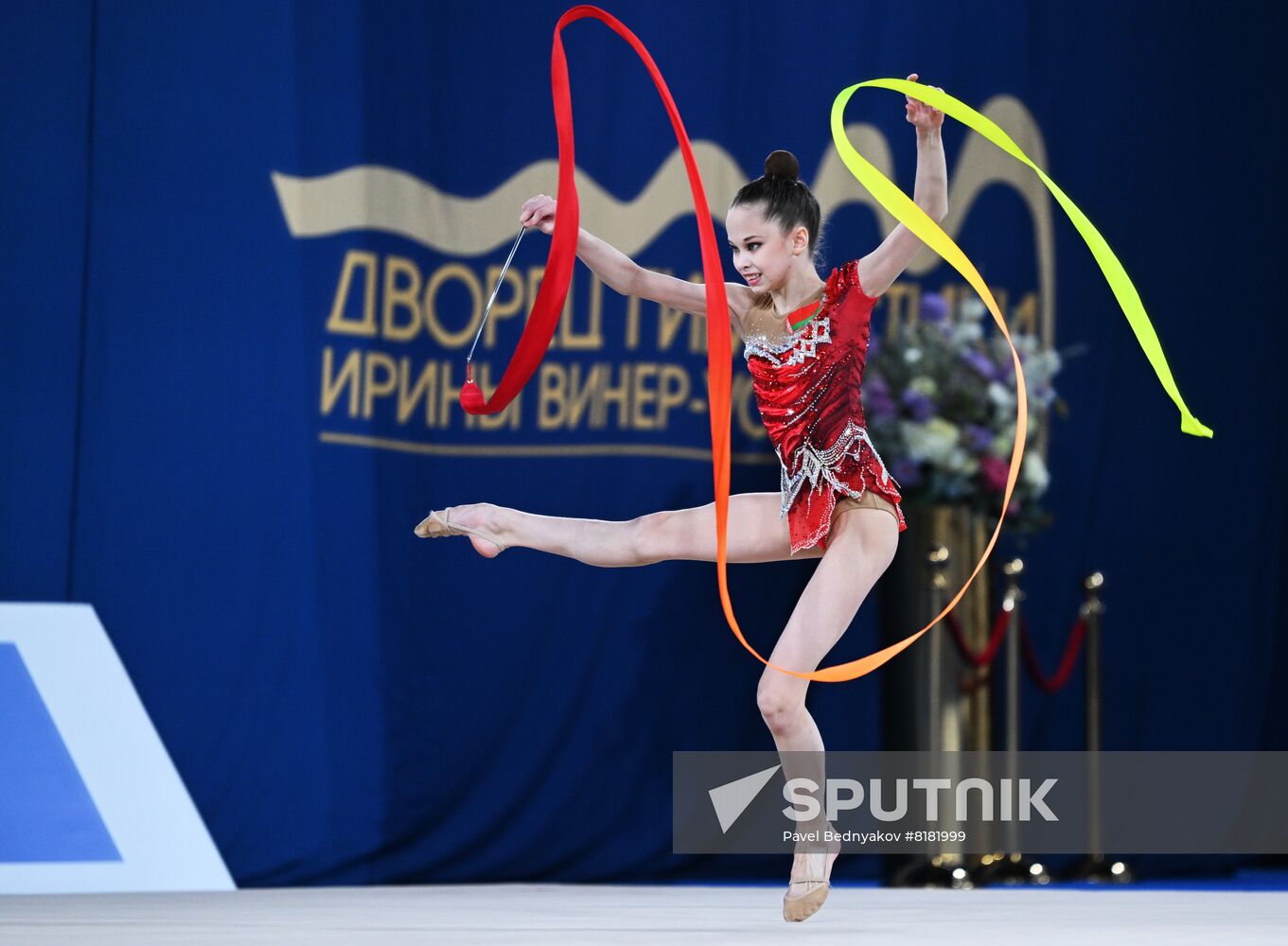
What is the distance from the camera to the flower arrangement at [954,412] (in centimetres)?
547

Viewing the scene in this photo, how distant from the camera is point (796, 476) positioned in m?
3.52

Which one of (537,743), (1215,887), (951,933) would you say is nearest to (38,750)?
(537,743)

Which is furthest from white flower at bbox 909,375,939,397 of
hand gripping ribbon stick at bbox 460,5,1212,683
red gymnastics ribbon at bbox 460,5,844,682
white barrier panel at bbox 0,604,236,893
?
white barrier panel at bbox 0,604,236,893

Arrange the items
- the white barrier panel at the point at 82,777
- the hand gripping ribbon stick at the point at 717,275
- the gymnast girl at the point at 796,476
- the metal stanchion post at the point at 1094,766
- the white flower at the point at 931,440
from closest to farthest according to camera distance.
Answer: the hand gripping ribbon stick at the point at 717,275 < the gymnast girl at the point at 796,476 < the white barrier panel at the point at 82,777 < the white flower at the point at 931,440 < the metal stanchion post at the point at 1094,766

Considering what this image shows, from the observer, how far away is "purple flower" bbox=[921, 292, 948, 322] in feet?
18.5

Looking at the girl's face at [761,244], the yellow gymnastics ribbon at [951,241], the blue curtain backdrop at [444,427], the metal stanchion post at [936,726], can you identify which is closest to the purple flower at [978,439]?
the metal stanchion post at [936,726]

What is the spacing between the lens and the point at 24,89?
4895mm

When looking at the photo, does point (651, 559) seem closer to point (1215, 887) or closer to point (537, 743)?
point (537, 743)

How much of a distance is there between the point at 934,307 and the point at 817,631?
2475 mm

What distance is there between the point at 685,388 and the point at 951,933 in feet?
8.80

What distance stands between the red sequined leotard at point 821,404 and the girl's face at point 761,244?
0.10 metres

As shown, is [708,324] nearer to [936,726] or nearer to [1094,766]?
[936,726]

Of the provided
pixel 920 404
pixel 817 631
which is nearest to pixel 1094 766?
pixel 920 404

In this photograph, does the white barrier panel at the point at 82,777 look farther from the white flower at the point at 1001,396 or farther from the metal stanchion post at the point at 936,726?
the white flower at the point at 1001,396
